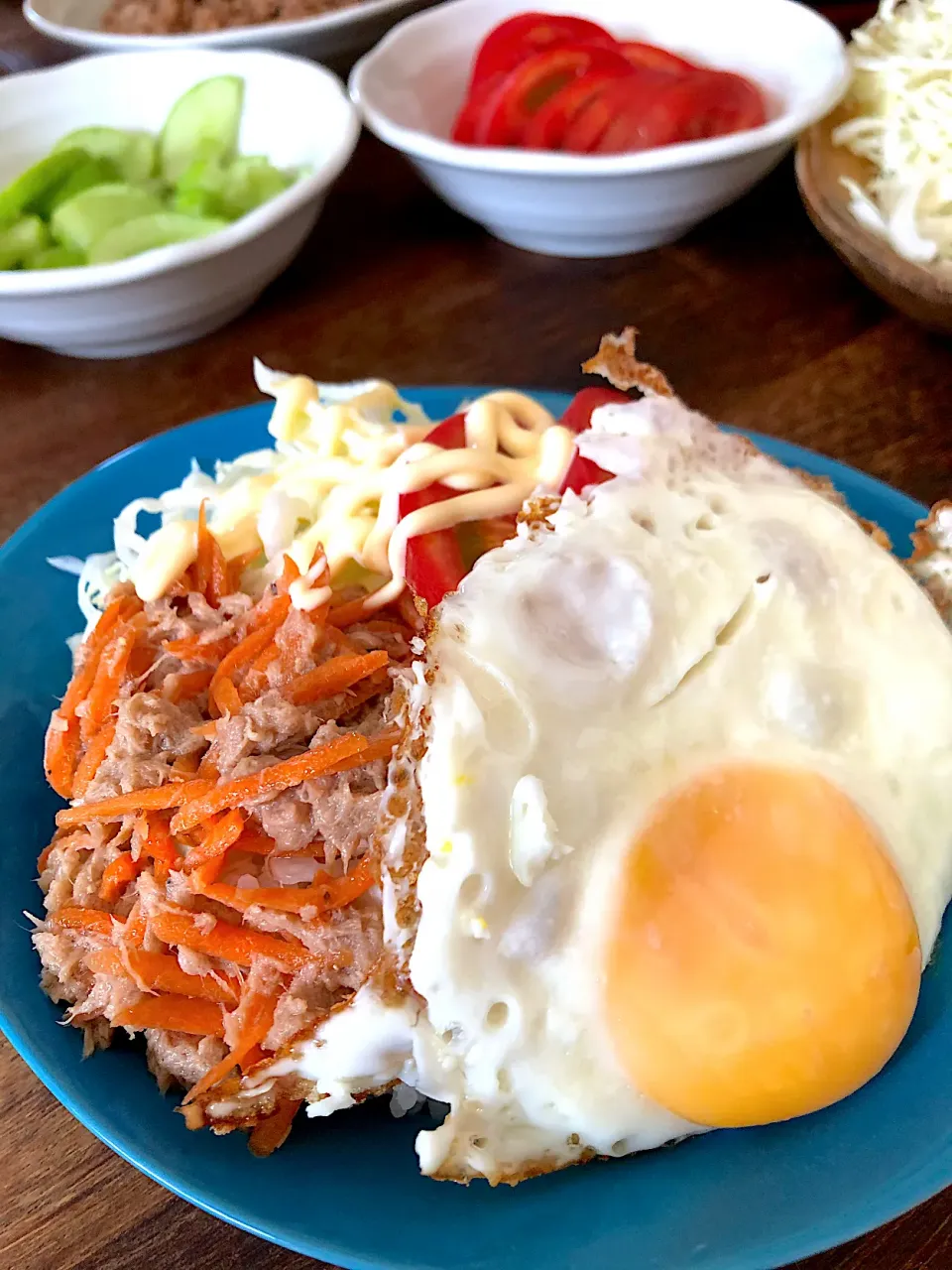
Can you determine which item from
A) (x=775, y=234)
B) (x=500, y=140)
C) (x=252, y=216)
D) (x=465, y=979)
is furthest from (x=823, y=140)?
(x=465, y=979)

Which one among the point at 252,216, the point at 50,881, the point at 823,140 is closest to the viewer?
the point at 50,881

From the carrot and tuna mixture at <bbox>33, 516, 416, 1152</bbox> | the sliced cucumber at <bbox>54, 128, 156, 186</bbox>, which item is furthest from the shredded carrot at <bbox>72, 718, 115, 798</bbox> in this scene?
the sliced cucumber at <bbox>54, 128, 156, 186</bbox>

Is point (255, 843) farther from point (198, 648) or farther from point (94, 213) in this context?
point (94, 213)

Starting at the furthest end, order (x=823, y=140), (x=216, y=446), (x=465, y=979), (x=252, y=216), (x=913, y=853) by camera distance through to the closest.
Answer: (x=823, y=140)
(x=252, y=216)
(x=216, y=446)
(x=913, y=853)
(x=465, y=979)

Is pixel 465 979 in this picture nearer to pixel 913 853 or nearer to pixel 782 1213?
pixel 782 1213

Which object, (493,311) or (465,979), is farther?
(493,311)

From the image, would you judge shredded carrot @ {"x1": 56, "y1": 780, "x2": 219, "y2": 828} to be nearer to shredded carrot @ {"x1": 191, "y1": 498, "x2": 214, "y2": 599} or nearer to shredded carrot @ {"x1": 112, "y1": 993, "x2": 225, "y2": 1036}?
shredded carrot @ {"x1": 112, "y1": 993, "x2": 225, "y2": 1036}

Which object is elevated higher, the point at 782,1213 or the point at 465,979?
the point at 465,979
